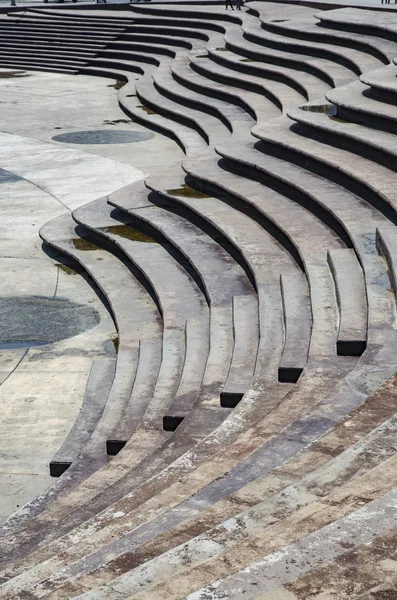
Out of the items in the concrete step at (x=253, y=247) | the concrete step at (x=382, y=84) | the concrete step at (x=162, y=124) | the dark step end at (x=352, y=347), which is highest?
the concrete step at (x=382, y=84)

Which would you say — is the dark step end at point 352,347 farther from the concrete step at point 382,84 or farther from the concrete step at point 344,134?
the concrete step at point 382,84

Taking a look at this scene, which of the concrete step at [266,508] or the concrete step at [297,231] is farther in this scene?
the concrete step at [297,231]

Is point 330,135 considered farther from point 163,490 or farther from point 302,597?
point 302,597

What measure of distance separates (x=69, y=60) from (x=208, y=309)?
872 inches

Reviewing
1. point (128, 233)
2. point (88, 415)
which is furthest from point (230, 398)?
point (128, 233)

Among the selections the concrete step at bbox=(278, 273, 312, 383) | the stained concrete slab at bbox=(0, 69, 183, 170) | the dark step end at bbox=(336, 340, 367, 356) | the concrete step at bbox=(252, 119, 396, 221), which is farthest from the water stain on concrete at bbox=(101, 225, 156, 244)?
the dark step end at bbox=(336, 340, 367, 356)

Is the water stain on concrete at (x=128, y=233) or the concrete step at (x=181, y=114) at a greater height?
the concrete step at (x=181, y=114)

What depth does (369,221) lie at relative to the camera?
36.0 feet

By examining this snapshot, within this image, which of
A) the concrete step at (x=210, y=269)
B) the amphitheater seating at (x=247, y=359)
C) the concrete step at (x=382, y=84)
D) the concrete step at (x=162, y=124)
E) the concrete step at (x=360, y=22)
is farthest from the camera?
the concrete step at (x=360, y=22)

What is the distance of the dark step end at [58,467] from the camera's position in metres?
8.34

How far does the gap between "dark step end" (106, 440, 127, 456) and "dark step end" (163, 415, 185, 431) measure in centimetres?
35

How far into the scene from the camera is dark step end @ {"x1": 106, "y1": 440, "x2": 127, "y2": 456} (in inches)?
320

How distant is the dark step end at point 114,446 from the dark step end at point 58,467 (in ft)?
1.37

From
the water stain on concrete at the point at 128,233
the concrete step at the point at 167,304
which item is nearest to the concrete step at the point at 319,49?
the concrete step at the point at 167,304
